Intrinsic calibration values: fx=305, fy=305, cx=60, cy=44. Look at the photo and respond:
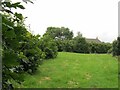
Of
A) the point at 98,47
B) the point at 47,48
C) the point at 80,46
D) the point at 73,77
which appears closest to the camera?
the point at 73,77

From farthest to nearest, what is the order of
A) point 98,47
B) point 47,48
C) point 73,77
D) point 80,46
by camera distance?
point 98,47
point 80,46
point 47,48
point 73,77

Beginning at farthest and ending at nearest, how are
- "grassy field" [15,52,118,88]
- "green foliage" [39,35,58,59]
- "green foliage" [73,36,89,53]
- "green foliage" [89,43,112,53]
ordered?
"green foliage" [89,43,112,53]
"green foliage" [73,36,89,53]
"green foliage" [39,35,58,59]
"grassy field" [15,52,118,88]

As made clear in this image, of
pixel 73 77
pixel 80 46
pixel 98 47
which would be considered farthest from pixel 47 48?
pixel 98 47

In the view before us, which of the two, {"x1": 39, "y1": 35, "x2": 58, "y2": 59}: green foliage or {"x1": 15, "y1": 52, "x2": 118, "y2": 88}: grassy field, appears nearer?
{"x1": 15, "y1": 52, "x2": 118, "y2": 88}: grassy field

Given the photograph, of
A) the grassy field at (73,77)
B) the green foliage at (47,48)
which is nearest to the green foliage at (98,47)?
the green foliage at (47,48)

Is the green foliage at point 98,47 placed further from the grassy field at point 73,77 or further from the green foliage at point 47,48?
the grassy field at point 73,77

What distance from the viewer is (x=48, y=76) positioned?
1169cm

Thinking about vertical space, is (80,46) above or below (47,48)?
below

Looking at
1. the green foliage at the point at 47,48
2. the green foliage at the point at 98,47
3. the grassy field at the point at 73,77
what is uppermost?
the green foliage at the point at 47,48

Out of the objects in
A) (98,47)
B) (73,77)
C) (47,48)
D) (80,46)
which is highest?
(47,48)

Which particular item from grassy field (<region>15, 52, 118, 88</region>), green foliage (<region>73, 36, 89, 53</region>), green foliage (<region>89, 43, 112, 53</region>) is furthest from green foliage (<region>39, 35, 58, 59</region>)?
green foliage (<region>89, 43, 112, 53</region>)

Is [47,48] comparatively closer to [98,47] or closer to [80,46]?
[80,46]

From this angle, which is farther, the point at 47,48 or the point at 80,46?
the point at 80,46

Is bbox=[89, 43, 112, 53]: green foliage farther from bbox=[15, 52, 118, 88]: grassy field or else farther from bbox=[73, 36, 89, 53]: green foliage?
bbox=[15, 52, 118, 88]: grassy field
